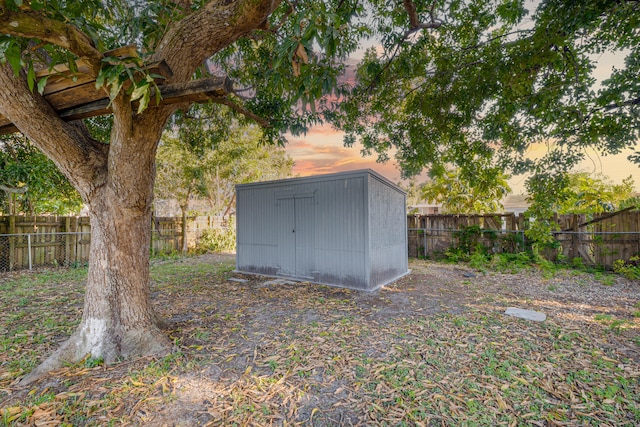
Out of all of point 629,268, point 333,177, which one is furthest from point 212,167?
point 629,268

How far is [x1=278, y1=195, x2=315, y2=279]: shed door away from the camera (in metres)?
5.92

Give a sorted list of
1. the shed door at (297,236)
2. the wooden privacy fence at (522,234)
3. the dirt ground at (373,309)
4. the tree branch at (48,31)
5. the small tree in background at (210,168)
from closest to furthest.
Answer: the tree branch at (48,31)
the dirt ground at (373,309)
the shed door at (297,236)
the wooden privacy fence at (522,234)
the small tree in background at (210,168)

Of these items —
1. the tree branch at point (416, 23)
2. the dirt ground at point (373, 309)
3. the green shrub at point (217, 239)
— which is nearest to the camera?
the dirt ground at point (373, 309)

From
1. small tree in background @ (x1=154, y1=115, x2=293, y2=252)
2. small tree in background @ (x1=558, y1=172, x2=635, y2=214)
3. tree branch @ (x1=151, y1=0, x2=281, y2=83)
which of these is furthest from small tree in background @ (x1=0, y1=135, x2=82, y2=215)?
Answer: small tree in background @ (x1=558, y1=172, x2=635, y2=214)

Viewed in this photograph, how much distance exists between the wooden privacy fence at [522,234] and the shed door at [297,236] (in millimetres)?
4728

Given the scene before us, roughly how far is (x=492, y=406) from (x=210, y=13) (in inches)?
152

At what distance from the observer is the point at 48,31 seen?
1.63m

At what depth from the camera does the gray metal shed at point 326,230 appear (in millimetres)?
5332

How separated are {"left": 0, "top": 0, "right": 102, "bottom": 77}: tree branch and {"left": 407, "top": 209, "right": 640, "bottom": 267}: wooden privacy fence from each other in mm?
8767

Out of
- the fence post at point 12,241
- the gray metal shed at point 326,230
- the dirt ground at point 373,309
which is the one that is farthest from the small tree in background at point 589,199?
the fence post at point 12,241

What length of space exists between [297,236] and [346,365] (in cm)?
364

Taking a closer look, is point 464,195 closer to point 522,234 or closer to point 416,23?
point 522,234

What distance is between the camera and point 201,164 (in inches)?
414

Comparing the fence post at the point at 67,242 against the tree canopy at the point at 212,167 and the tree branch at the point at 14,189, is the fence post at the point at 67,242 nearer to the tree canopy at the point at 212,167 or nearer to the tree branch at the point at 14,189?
the tree branch at the point at 14,189
